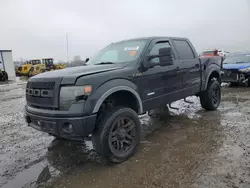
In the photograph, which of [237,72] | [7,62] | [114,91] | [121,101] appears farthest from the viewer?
[7,62]

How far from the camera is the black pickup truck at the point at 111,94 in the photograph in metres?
3.09

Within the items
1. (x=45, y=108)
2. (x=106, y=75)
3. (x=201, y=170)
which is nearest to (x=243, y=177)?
(x=201, y=170)

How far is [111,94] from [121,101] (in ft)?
1.51

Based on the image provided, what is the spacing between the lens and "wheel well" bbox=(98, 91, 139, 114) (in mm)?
3610

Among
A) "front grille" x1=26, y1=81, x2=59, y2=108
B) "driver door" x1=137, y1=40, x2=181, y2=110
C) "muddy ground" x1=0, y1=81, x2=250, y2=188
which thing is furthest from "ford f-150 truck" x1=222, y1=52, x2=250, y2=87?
"front grille" x1=26, y1=81, x2=59, y2=108

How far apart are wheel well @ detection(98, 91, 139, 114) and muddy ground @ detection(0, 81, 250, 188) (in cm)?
82

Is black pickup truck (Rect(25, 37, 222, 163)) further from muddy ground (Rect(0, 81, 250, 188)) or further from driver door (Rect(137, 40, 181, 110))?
muddy ground (Rect(0, 81, 250, 188))

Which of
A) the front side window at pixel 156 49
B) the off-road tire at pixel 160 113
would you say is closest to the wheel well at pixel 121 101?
the front side window at pixel 156 49

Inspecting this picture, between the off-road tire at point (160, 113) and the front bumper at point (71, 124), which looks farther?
the off-road tire at point (160, 113)

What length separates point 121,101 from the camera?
3.85 meters

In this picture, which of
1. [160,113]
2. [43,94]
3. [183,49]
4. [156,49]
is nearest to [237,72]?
[160,113]

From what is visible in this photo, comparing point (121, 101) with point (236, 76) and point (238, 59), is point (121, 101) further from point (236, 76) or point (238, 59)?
point (238, 59)

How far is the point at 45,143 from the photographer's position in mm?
4465

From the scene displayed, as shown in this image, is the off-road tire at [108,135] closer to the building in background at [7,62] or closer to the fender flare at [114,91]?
the fender flare at [114,91]
